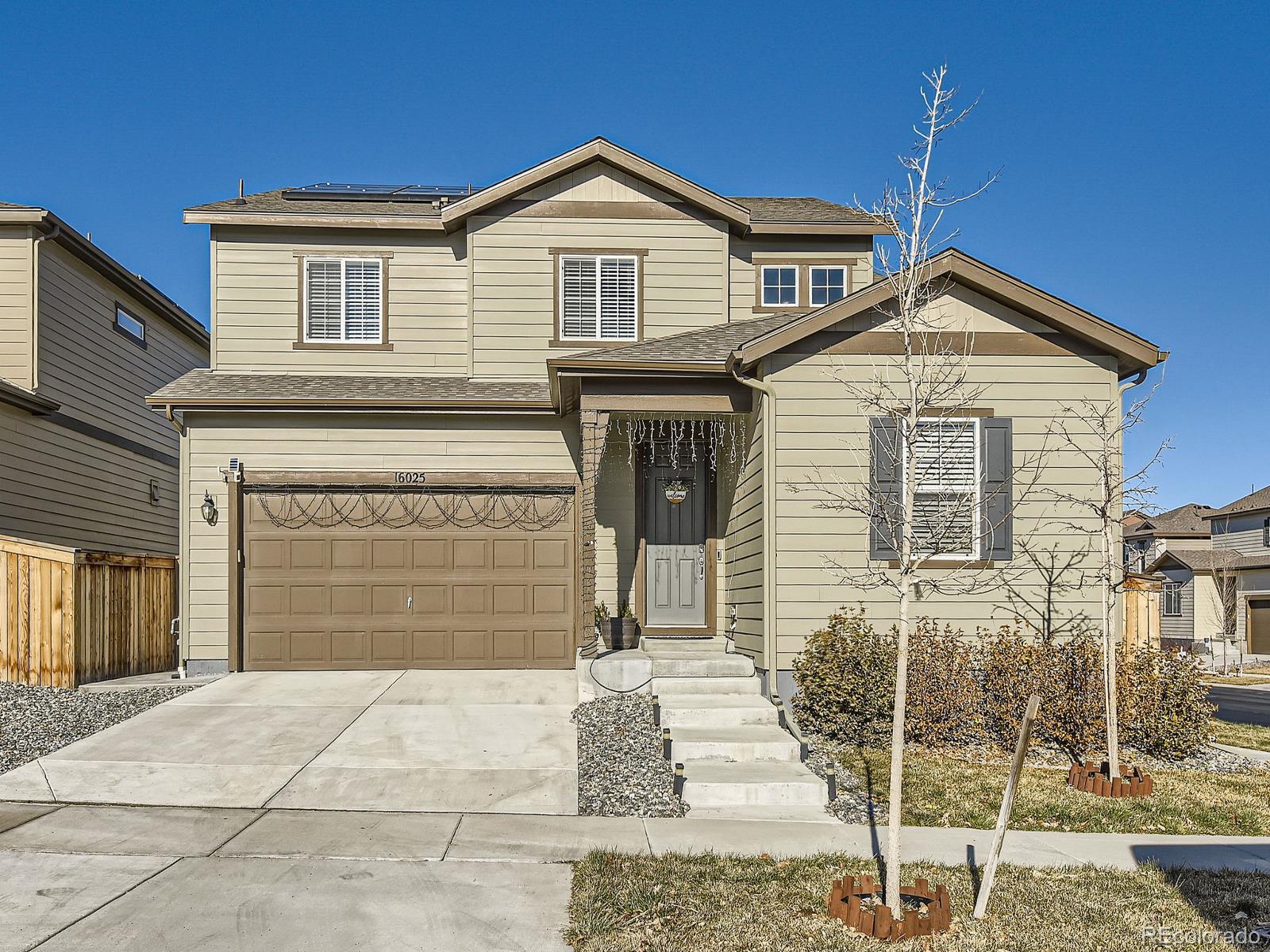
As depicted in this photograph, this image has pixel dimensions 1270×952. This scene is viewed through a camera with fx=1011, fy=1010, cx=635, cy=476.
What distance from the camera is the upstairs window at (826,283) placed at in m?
14.8

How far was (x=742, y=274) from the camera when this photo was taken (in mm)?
14758

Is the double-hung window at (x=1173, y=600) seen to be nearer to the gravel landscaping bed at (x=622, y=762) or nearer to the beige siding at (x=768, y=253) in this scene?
the beige siding at (x=768, y=253)

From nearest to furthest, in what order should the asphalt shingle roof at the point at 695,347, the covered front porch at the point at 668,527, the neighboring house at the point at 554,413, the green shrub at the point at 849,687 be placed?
the green shrub at the point at 849,687, the neighboring house at the point at 554,413, the asphalt shingle roof at the point at 695,347, the covered front porch at the point at 668,527

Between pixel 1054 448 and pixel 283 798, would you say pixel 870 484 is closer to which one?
pixel 1054 448

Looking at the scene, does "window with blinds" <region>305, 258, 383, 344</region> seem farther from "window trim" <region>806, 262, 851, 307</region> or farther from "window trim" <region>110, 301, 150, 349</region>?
"window trim" <region>110, 301, 150, 349</region>

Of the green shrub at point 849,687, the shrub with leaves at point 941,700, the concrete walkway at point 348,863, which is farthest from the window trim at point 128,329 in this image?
the shrub with leaves at point 941,700

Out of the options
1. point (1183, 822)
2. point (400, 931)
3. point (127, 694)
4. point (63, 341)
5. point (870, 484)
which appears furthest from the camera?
point (63, 341)

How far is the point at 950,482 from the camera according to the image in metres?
10.9

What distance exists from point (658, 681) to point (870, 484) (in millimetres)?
3099

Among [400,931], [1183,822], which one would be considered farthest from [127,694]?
[1183,822]

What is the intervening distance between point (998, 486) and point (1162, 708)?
2.71 meters

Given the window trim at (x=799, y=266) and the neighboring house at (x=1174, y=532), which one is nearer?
the window trim at (x=799, y=266)

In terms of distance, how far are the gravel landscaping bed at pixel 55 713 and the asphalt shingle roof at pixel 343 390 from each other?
365 centimetres

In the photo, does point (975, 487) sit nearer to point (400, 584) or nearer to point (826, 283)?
point (826, 283)
